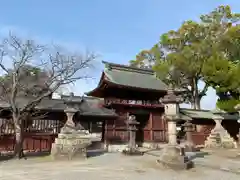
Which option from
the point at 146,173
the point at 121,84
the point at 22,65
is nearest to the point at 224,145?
the point at 121,84

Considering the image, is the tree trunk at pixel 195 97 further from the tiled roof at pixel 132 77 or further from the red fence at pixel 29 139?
the red fence at pixel 29 139

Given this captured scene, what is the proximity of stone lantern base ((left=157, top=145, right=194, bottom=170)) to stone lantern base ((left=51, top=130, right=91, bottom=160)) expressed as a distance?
5306mm

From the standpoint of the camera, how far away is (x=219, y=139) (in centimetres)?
2180

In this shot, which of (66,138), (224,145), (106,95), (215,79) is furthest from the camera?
(215,79)

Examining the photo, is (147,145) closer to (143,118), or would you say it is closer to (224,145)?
(143,118)

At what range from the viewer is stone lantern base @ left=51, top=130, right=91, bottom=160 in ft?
44.6

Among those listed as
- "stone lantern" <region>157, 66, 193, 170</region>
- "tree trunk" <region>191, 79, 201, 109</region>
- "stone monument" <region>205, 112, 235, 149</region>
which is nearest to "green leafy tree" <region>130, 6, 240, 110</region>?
"tree trunk" <region>191, 79, 201, 109</region>

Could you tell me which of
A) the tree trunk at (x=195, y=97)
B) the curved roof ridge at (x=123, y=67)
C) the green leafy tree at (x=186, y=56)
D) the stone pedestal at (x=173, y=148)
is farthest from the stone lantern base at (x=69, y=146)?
the tree trunk at (x=195, y=97)

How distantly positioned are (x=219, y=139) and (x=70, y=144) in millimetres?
15069

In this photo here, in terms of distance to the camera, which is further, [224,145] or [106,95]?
[106,95]

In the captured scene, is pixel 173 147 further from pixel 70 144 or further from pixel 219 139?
pixel 219 139

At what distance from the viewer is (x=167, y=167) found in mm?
10812

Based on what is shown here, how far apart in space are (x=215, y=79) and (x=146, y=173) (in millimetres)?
18219

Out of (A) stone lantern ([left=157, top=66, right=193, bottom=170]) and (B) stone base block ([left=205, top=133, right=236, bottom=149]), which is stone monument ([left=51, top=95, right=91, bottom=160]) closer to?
(A) stone lantern ([left=157, top=66, right=193, bottom=170])
